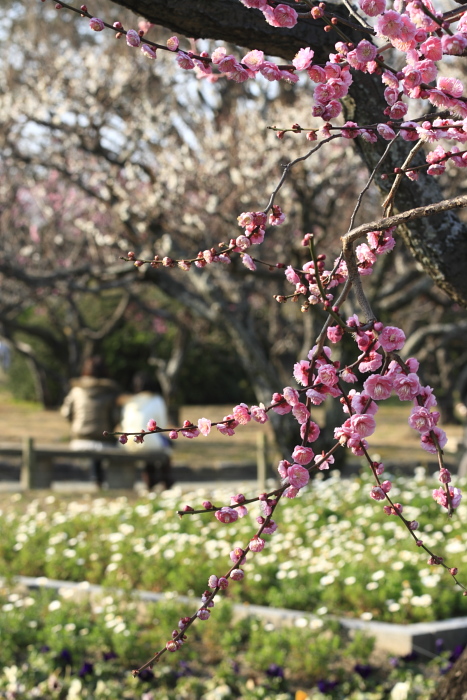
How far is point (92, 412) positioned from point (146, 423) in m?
1.14

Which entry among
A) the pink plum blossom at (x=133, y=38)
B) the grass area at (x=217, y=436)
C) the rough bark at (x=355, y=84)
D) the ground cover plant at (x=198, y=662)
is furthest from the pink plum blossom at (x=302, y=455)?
the grass area at (x=217, y=436)

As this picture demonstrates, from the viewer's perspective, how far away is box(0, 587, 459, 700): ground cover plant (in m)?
4.08

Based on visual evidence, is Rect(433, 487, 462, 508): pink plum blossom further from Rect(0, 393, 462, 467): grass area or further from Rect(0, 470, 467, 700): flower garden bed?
Rect(0, 393, 462, 467): grass area

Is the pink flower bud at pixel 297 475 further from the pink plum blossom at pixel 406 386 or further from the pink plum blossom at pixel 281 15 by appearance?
the pink plum blossom at pixel 281 15

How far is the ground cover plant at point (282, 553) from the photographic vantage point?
4.98m

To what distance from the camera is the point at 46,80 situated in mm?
10945

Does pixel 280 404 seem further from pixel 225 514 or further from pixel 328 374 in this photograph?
pixel 225 514

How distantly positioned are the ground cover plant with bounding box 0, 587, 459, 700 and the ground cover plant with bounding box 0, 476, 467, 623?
361 mm

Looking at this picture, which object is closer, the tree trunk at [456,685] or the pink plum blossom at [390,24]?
the pink plum blossom at [390,24]

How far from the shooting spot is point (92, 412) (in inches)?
403

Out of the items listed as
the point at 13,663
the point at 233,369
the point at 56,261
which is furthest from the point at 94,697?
the point at 233,369

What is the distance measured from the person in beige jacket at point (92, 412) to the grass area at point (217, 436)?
2.01 meters

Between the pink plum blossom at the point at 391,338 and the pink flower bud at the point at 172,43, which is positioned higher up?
the pink flower bud at the point at 172,43

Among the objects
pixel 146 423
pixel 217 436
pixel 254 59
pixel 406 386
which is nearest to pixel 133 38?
pixel 254 59
